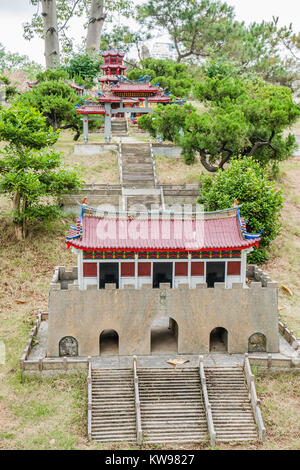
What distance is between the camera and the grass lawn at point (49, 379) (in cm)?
1656

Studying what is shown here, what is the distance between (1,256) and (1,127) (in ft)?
22.9

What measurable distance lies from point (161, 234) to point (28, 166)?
10.7 metres

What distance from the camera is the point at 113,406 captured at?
1783 cm

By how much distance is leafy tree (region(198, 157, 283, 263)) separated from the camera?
91.7 feet

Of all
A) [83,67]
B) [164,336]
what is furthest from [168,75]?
[164,336]

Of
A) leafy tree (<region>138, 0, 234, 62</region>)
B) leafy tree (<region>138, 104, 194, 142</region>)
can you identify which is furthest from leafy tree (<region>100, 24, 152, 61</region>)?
leafy tree (<region>138, 104, 194, 142</region>)

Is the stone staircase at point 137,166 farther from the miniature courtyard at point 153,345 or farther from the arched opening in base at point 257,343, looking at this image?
the arched opening in base at point 257,343

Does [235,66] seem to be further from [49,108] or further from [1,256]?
[1,256]

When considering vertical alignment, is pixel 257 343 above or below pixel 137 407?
above

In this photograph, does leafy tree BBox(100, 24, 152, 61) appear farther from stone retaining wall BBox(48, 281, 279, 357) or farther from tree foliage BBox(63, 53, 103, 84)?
stone retaining wall BBox(48, 281, 279, 357)

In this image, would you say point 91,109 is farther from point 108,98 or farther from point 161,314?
point 161,314

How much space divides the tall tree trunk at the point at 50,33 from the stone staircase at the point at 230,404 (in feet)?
132

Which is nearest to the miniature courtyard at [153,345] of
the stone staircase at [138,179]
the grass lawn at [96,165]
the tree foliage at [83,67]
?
the stone staircase at [138,179]

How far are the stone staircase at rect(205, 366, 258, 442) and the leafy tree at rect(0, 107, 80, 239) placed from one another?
1388 cm
